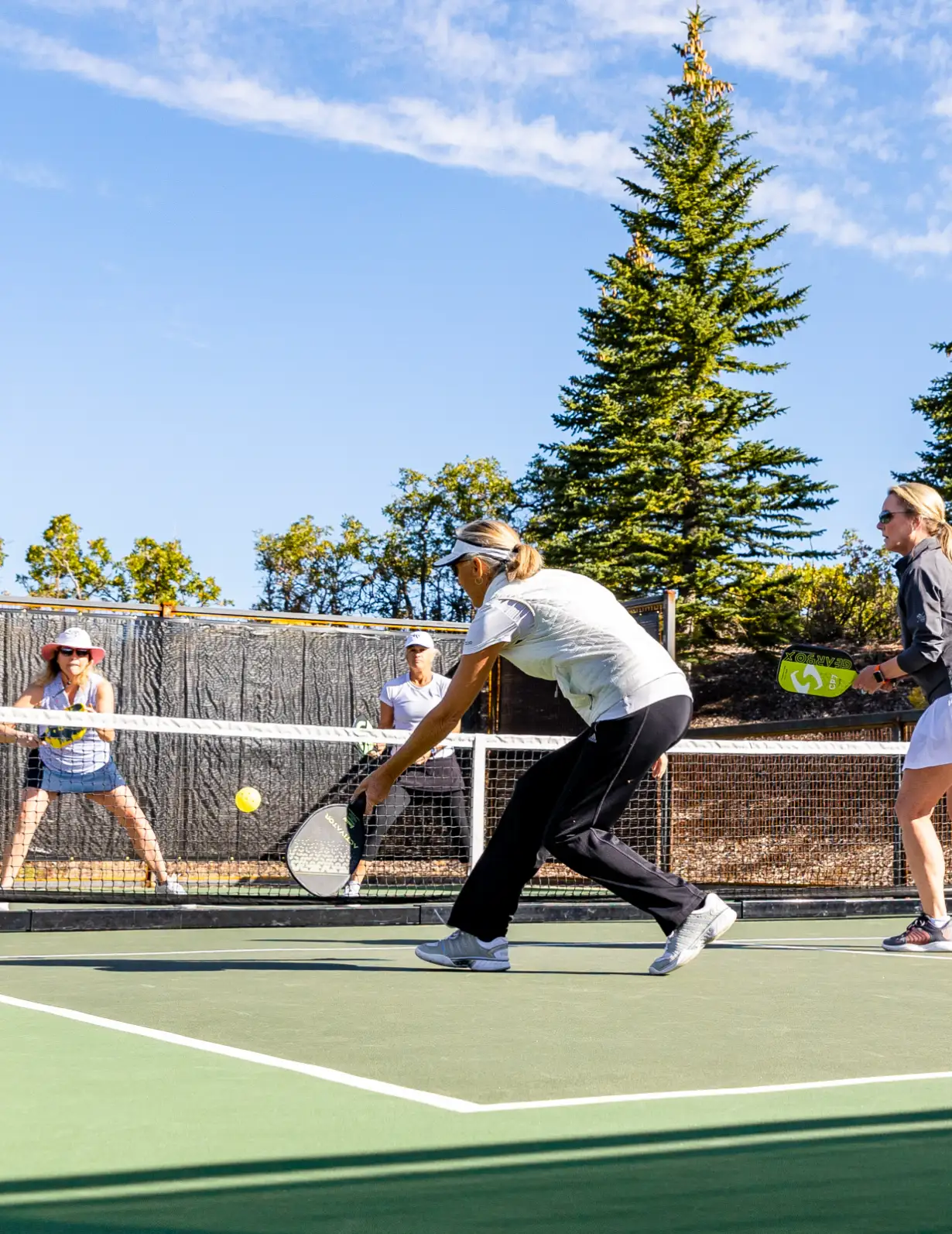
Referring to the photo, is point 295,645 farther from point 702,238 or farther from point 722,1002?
point 702,238

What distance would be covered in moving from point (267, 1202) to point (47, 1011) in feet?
8.14

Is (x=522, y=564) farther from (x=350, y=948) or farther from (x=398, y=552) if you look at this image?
(x=398, y=552)

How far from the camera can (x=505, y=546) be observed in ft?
18.9

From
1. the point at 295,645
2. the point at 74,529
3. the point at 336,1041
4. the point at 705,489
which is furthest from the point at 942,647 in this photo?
the point at 74,529

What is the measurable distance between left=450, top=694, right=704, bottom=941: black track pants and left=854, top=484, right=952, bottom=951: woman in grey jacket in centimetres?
141

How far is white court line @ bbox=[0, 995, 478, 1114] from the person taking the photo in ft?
10.4

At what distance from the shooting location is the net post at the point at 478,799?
28.8ft

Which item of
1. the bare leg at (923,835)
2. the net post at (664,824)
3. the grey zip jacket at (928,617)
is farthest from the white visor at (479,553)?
the net post at (664,824)

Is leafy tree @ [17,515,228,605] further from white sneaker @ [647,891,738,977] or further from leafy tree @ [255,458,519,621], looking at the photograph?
white sneaker @ [647,891,738,977]

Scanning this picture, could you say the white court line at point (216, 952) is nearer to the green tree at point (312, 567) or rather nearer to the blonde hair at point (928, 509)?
the blonde hair at point (928, 509)

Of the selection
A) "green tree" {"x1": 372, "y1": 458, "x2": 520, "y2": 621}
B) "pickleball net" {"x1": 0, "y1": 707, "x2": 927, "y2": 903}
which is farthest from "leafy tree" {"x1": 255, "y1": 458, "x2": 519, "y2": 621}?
"pickleball net" {"x1": 0, "y1": 707, "x2": 927, "y2": 903}

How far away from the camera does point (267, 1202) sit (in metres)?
2.34

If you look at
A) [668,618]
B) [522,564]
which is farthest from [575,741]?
[668,618]

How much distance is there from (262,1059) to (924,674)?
413cm
